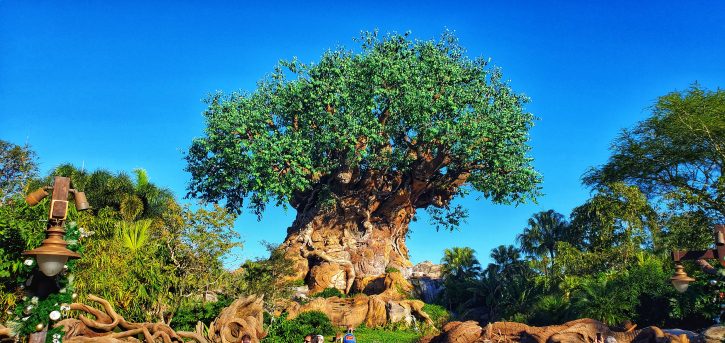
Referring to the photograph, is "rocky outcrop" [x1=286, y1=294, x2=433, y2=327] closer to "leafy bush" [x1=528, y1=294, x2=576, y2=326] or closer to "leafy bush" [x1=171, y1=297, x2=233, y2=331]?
"leafy bush" [x1=528, y1=294, x2=576, y2=326]

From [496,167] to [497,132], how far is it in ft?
8.80

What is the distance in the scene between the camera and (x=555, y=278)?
38.9 metres

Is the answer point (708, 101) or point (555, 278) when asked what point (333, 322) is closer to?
point (555, 278)

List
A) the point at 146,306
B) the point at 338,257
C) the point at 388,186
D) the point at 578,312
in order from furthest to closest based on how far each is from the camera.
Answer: the point at 388,186 < the point at 338,257 < the point at 578,312 < the point at 146,306

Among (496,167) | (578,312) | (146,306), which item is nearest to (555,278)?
(496,167)

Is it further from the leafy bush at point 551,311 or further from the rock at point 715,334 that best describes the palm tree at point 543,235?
the rock at point 715,334

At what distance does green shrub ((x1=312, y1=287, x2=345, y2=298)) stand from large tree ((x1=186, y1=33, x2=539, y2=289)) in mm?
1101

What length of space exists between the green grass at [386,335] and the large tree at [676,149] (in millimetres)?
17750

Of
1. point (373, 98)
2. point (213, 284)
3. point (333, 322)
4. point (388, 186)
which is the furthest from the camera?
point (388, 186)

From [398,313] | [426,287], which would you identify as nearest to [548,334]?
[398,313]

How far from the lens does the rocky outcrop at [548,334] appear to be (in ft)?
64.8

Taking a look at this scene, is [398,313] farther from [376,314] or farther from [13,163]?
[13,163]

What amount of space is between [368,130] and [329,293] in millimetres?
10234

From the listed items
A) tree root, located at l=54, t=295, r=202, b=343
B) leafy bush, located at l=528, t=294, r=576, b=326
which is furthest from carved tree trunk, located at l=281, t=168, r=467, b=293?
tree root, located at l=54, t=295, r=202, b=343
